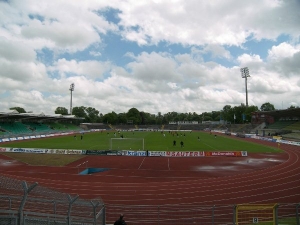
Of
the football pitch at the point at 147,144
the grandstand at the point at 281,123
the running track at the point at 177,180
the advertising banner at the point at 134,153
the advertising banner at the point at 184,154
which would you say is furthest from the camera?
the grandstand at the point at 281,123

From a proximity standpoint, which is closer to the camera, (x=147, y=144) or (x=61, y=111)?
(x=147, y=144)

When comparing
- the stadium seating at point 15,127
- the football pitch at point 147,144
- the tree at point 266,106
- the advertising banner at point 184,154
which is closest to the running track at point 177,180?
the advertising banner at point 184,154

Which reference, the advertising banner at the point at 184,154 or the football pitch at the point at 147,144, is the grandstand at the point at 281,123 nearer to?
the football pitch at the point at 147,144

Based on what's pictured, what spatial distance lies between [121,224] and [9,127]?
248 feet

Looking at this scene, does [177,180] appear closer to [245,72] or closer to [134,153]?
[134,153]

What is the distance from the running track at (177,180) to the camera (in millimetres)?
18094

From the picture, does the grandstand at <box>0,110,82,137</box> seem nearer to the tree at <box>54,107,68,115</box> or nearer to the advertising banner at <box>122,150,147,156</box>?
the advertising banner at <box>122,150,147,156</box>

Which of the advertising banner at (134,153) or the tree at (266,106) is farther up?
the tree at (266,106)

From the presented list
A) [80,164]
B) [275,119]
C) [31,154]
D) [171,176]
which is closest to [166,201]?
[171,176]

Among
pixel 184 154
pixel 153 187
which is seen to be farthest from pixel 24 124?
pixel 153 187

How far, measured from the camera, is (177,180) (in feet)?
75.4

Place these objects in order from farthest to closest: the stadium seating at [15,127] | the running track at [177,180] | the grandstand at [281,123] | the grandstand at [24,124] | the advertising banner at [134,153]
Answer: the stadium seating at [15,127], the grandstand at [281,123], the grandstand at [24,124], the advertising banner at [134,153], the running track at [177,180]

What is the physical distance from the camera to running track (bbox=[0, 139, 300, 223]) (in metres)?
18.1

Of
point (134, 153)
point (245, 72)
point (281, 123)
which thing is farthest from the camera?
point (245, 72)
